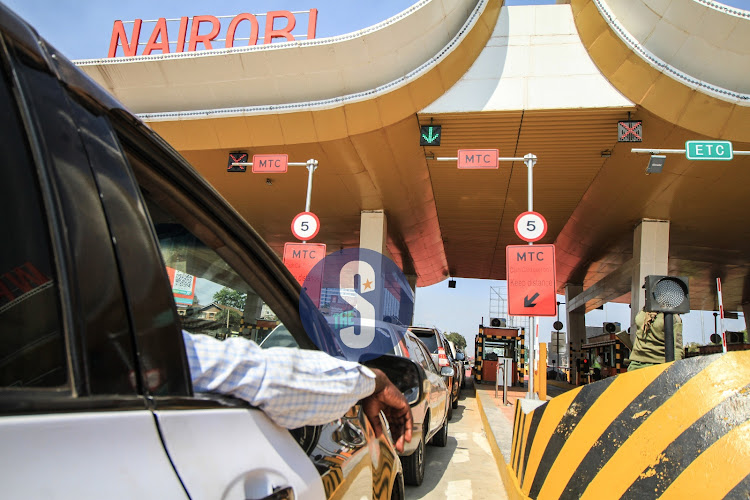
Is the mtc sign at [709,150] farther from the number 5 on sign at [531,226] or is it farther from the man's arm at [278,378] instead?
the man's arm at [278,378]

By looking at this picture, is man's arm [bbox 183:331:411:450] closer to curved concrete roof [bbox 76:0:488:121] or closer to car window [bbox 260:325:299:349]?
car window [bbox 260:325:299:349]

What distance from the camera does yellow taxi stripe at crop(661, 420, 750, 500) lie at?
1.47 meters

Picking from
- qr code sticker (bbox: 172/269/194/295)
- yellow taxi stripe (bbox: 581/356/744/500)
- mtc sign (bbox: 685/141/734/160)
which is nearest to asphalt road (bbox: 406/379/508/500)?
yellow taxi stripe (bbox: 581/356/744/500)

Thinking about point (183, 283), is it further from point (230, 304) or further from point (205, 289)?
point (230, 304)

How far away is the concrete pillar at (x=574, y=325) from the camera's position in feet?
92.2

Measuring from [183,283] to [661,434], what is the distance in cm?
178

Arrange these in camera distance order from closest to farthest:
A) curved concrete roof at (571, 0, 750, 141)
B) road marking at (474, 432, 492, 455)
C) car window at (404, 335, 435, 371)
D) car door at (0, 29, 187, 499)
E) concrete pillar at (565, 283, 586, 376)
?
car door at (0, 29, 187, 499) < car window at (404, 335, 435, 371) < road marking at (474, 432, 492, 455) < curved concrete roof at (571, 0, 750, 141) < concrete pillar at (565, 283, 586, 376)

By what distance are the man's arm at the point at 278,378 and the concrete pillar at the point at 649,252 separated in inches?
614

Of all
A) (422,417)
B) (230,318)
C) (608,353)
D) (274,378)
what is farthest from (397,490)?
(608,353)

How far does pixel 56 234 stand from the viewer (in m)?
0.72

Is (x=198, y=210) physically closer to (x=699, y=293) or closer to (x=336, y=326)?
(x=336, y=326)

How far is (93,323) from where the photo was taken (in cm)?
73

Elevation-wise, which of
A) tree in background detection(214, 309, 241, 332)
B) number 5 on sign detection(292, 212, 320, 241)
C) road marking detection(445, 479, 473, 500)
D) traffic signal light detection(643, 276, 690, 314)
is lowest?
road marking detection(445, 479, 473, 500)

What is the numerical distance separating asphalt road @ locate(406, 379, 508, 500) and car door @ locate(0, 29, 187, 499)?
4.52 m
